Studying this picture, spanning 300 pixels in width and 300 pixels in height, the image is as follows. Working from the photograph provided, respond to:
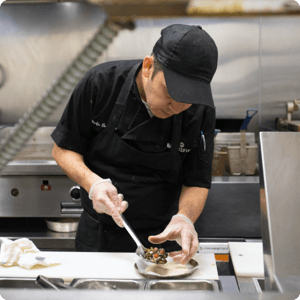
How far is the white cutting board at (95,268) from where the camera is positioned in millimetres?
1035

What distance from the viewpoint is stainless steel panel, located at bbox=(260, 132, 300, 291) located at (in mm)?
666

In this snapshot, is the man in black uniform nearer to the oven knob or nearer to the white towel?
the white towel

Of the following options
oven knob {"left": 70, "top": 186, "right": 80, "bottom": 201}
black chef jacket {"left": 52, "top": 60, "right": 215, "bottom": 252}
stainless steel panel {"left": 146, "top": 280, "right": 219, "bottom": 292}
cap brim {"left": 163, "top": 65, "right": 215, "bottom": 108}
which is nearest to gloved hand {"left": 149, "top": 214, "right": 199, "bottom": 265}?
stainless steel panel {"left": 146, "top": 280, "right": 219, "bottom": 292}

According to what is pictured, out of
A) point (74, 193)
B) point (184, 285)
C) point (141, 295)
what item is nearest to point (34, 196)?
point (74, 193)

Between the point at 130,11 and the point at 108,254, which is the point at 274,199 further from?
the point at 108,254

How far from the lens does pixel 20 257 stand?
111 centimetres

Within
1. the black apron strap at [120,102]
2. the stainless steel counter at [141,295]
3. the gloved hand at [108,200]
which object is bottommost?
the gloved hand at [108,200]

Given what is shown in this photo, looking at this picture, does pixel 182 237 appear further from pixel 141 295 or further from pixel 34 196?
pixel 34 196

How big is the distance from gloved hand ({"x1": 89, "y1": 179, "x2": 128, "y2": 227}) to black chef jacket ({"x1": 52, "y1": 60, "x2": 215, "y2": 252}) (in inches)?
8.8

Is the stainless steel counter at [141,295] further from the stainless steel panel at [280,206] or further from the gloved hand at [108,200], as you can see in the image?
the gloved hand at [108,200]

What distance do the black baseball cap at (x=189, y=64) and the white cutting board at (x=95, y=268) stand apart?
0.52m

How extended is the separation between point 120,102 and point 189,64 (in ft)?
1.45

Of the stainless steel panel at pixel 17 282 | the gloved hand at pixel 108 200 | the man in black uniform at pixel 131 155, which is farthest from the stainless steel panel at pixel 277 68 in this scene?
the stainless steel panel at pixel 17 282

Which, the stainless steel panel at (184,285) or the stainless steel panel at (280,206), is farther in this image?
the stainless steel panel at (184,285)
